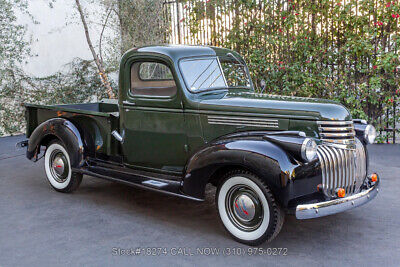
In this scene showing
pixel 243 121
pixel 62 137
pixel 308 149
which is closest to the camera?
pixel 308 149

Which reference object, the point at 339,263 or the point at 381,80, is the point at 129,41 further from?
the point at 339,263

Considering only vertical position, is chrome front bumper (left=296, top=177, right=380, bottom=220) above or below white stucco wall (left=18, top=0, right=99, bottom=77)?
below

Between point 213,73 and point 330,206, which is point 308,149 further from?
point 213,73

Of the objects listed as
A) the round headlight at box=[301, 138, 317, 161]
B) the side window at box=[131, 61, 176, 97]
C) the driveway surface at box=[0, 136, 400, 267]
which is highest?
the side window at box=[131, 61, 176, 97]

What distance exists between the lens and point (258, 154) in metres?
3.59

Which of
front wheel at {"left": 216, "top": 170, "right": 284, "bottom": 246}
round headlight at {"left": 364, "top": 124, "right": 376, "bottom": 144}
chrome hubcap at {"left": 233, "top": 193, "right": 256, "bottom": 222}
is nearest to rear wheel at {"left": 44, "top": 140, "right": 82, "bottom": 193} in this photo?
front wheel at {"left": 216, "top": 170, "right": 284, "bottom": 246}

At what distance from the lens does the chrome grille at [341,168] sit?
12.0 feet

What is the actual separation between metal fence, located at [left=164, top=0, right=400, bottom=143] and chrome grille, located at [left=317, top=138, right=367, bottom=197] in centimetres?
Result: 457

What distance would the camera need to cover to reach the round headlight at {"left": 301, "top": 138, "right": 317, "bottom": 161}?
3475 mm

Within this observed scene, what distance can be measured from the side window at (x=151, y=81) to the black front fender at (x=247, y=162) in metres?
0.93

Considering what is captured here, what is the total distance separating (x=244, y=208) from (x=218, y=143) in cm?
63

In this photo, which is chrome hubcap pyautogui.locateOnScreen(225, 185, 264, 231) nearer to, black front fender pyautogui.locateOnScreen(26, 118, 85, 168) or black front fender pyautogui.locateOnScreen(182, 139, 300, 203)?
black front fender pyautogui.locateOnScreen(182, 139, 300, 203)

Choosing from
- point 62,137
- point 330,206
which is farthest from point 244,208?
point 62,137

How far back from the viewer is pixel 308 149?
3.51m
